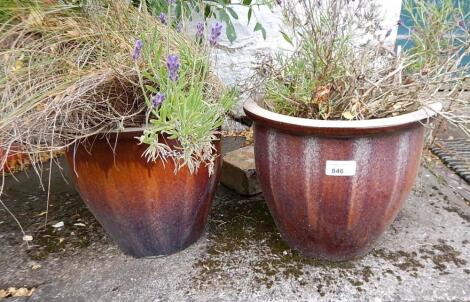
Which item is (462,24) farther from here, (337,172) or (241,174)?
(241,174)

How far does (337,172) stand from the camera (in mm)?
1320

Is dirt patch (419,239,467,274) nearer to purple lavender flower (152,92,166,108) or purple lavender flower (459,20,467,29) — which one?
purple lavender flower (459,20,467,29)

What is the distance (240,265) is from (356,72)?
0.85 m

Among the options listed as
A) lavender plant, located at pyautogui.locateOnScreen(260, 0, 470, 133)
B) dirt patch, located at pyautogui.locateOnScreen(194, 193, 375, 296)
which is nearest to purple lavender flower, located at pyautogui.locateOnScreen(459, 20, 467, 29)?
lavender plant, located at pyautogui.locateOnScreen(260, 0, 470, 133)

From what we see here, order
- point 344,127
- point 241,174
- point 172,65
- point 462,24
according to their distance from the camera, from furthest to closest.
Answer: point 241,174
point 462,24
point 344,127
point 172,65

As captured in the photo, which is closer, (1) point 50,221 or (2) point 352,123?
(2) point 352,123

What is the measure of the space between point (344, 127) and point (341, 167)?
0.15 meters

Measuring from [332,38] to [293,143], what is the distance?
39cm

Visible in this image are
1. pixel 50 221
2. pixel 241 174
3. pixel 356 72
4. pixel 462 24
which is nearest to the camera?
pixel 356 72

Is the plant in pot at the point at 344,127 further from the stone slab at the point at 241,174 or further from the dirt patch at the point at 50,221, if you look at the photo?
the dirt patch at the point at 50,221

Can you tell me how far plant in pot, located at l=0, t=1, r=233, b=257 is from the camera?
1.21 m

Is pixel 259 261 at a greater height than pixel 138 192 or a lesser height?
lesser

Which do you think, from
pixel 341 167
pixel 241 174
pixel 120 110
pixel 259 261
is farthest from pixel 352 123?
pixel 241 174

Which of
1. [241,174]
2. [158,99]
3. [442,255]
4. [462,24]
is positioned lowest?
[442,255]
